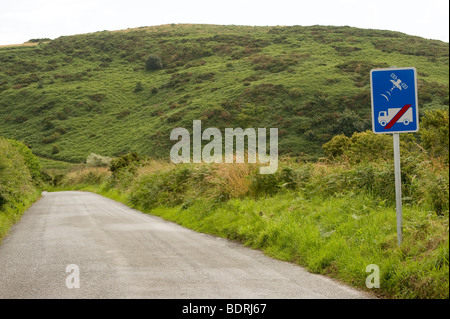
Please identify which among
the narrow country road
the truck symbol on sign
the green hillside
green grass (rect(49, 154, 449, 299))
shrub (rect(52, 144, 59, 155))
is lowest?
the narrow country road

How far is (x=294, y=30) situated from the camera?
111375 millimetres

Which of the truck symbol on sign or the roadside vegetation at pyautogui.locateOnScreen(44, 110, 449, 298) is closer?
the roadside vegetation at pyautogui.locateOnScreen(44, 110, 449, 298)

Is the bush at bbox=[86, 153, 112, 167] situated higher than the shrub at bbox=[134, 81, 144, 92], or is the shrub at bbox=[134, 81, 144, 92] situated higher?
the shrub at bbox=[134, 81, 144, 92]

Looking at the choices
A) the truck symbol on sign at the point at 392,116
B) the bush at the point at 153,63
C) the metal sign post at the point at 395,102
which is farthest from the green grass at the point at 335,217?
the bush at the point at 153,63

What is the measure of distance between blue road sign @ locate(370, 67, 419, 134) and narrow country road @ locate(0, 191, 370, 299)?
8.30 ft

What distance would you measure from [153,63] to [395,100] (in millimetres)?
92720

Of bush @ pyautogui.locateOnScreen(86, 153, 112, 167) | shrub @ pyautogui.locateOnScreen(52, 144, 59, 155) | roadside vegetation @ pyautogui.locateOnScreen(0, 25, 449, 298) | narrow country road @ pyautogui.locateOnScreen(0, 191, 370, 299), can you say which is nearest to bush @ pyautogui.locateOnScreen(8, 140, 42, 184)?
roadside vegetation @ pyautogui.locateOnScreen(0, 25, 449, 298)

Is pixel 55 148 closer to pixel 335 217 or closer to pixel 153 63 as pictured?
pixel 335 217

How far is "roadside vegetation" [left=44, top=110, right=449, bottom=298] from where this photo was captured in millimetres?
6438

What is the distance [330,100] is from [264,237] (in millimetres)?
51835

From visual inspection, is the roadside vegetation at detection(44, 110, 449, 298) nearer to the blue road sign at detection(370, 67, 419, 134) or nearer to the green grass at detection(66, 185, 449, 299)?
the green grass at detection(66, 185, 449, 299)

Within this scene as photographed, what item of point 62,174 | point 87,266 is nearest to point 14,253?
point 87,266

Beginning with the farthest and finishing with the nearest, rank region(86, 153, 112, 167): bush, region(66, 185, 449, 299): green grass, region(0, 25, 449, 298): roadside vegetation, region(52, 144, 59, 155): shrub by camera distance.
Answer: region(86, 153, 112, 167): bush, region(52, 144, 59, 155): shrub, region(0, 25, 449, 298): roadside vegetation, region(66, 185, 449, 299): green grass
